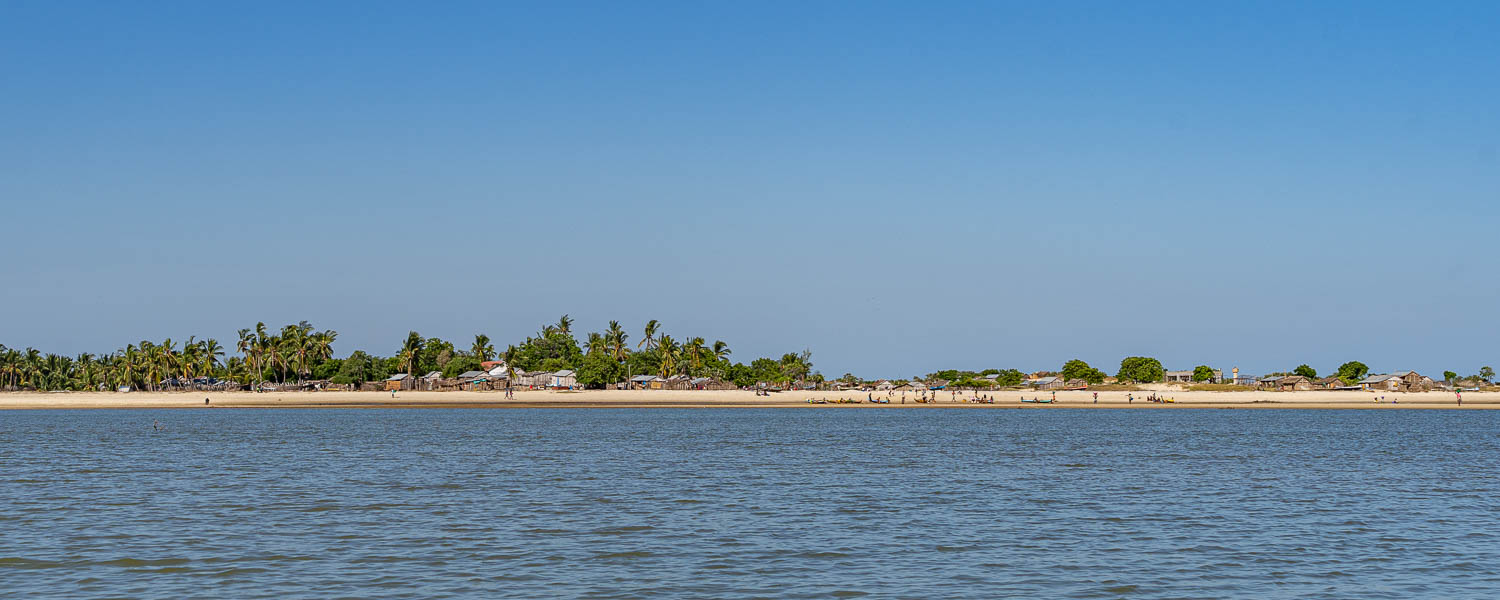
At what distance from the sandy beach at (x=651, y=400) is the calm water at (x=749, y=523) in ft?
274

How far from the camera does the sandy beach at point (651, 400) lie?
134m

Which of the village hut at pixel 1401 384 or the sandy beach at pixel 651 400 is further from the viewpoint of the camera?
the village hut at pixel 1401 384

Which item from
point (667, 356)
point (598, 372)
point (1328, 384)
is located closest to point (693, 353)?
point (667, 356)

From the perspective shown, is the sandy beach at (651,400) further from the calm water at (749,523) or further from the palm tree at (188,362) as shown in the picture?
the calm water at (749,523)

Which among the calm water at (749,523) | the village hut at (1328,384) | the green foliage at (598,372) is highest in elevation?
the green foliage at (598,372)

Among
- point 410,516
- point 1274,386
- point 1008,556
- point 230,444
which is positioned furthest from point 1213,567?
point 1274,386

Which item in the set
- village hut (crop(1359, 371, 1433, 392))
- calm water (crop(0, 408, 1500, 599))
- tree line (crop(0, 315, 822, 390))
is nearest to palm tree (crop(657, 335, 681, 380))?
tree line (crop(0, 315, 822, 390))

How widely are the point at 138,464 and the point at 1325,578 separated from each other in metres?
41.0

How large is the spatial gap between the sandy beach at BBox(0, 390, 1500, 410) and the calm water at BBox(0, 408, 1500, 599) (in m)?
83.6

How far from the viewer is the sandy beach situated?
13400 centimetres

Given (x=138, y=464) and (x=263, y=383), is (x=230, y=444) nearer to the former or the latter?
(x=138, y=464)

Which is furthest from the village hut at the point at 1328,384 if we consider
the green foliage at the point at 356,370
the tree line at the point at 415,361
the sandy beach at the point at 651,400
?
the green foliage at the point at 356,370

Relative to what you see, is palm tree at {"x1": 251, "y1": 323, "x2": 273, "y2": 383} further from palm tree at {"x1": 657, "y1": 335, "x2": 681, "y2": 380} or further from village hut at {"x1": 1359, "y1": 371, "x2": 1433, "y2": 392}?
village hut at {"x1": 1359, "y1": 371, "x2": 1433, "y2": 392}

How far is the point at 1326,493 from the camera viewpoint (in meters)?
32.1
